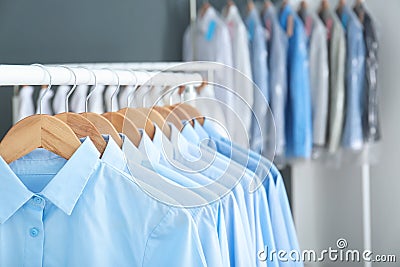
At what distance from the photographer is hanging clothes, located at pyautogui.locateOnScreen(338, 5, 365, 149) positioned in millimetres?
3699

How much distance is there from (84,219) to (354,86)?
2.50m

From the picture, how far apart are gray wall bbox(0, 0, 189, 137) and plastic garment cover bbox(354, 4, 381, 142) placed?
100 centimetres

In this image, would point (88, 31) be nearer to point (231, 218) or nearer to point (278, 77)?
point (278, 77)

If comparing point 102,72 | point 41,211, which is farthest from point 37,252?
point 102,72

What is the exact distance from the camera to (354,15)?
12.4 ft

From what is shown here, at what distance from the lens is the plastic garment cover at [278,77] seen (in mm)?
3705

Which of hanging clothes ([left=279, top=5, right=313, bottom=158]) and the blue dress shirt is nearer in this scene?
the blue dress shirt

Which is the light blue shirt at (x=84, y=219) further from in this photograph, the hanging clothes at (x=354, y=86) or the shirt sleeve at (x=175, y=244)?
the hanging clothes at (x=354, y=86)

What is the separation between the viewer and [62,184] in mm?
1434

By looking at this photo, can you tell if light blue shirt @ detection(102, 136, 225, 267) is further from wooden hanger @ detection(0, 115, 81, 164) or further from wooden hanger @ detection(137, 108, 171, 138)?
wooden hanger @ detection(137, 108, 171, 138)

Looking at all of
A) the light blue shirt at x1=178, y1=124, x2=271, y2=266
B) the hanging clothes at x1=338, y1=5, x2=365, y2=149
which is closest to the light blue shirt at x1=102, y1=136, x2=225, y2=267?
the light blue shirt at x1=178, y1=124, x2=271, y2=266

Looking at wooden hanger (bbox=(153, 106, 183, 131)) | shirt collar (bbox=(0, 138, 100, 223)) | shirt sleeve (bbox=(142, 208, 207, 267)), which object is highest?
wooden hanger (bbox=(153, 106, 183, 131))

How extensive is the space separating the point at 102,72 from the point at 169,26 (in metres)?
2.35

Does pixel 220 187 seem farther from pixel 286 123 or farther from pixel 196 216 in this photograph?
pixel 286 123
